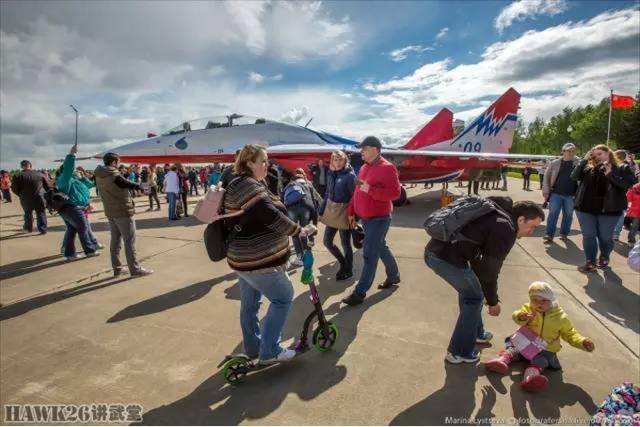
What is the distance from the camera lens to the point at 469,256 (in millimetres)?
2184

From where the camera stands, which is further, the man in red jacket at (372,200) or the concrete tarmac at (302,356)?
the man in red jacket at (372,200)

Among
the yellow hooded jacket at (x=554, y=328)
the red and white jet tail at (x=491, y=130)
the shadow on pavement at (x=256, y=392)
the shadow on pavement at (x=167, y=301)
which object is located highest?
the red and white jet tail at (x=491, y=130)

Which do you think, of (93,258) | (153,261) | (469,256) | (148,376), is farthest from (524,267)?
(93,258)

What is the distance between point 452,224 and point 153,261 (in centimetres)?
494

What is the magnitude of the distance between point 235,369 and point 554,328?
238 cm

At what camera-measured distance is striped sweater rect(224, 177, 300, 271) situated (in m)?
2.04

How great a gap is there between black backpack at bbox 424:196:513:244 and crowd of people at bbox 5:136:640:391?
27 mm

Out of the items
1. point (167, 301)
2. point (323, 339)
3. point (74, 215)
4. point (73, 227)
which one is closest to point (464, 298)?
point (323, 339)

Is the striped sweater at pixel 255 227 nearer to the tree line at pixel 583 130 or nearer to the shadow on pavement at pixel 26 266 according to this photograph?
the shadow on pavement at pixel 26 266

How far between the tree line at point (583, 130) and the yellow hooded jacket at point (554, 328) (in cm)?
5581

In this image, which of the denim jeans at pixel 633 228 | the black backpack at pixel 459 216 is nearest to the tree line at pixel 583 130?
the denim jeans at pixel 633 228

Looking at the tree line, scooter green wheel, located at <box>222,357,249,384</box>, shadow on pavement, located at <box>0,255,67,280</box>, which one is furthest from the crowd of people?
the tree line

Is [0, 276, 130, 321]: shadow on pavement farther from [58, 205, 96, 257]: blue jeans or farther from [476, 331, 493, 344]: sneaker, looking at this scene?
[476, 331, 493, 344]: sneaker

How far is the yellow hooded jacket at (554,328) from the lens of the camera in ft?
7.70
